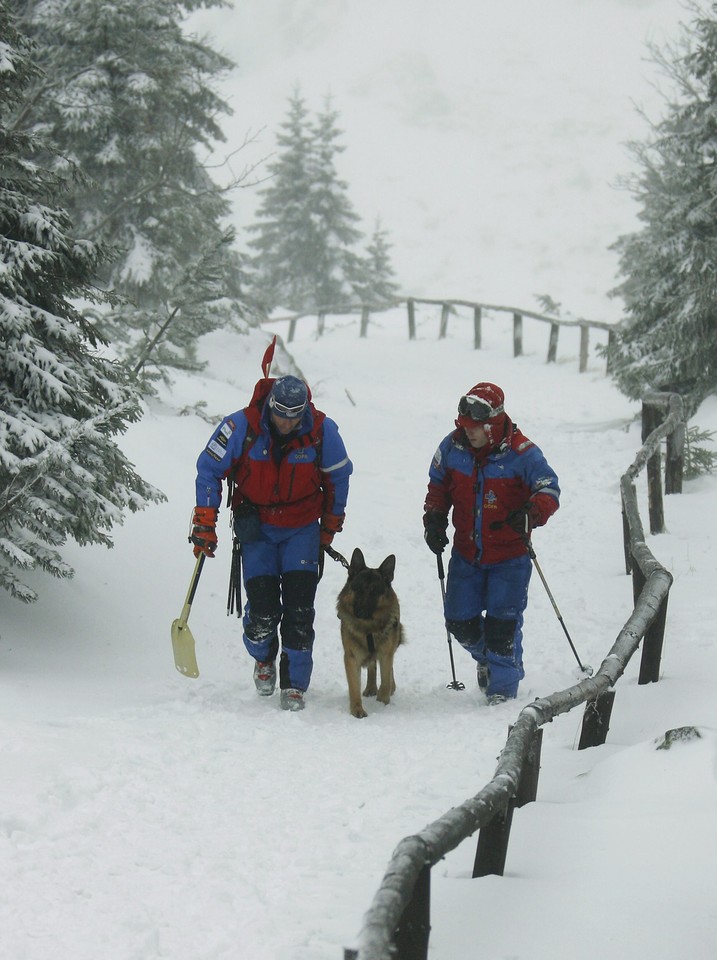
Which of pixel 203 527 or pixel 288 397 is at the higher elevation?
pixel 288 397

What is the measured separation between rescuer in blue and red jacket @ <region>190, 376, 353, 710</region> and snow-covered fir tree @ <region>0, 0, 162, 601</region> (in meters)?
0.88

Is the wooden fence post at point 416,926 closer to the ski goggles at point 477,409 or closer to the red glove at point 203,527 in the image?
the red glove at point 203,527

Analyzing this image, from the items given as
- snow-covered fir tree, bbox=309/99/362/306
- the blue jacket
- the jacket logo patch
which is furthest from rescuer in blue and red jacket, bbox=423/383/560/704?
snow-covered fir tree, bbox=309/99/362/306

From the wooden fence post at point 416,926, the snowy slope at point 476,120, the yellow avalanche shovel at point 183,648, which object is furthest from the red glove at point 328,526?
the snowy slope at point 476,120

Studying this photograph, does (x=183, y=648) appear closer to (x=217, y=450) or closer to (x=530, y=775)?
(x=217, y=450)

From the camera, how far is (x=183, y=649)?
626 centimetres

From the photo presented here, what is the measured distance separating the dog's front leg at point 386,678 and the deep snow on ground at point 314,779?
0.10m

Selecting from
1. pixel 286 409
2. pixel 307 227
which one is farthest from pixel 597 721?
pixel 307 227

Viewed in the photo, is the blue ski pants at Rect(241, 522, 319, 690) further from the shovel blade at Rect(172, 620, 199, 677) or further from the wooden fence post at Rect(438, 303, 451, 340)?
the wooden fence post at Rect(438, 303, 451, 340)

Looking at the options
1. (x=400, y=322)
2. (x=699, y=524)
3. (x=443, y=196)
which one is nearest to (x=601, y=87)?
(x=443, y=196)

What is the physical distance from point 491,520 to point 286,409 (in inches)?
66.3

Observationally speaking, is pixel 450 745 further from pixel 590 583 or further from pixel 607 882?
pixel 590 583

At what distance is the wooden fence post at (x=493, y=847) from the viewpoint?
3244 millimetres

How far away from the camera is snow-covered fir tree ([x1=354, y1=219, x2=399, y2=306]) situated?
4081cm
